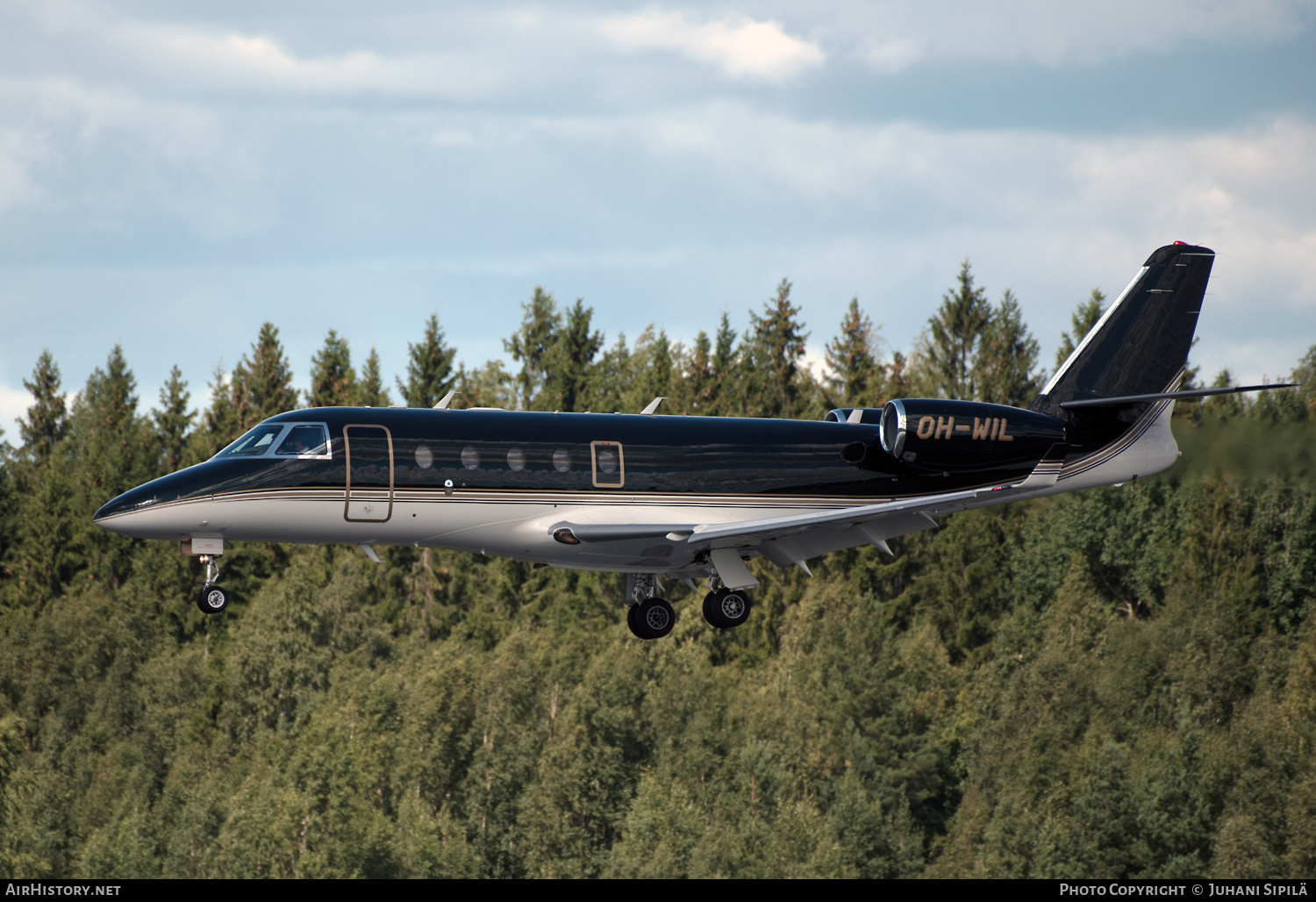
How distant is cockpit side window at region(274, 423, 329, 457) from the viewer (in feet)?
80.9

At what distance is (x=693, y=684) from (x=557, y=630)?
8.44 metres

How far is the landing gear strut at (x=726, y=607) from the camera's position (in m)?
27.1

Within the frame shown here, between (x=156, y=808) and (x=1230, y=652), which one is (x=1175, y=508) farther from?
(x=156, y=808)

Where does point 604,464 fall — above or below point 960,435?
below

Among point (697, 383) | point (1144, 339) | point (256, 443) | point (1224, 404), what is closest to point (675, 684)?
point (697, 383)

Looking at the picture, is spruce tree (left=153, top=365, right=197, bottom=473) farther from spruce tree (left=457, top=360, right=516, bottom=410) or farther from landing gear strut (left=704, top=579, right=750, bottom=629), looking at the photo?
landing gear strut (left=704, top=579, right=750, bottom=629)

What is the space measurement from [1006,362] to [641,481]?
58.1 m

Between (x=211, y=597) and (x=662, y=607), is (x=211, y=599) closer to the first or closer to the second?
(x=211, y=597)

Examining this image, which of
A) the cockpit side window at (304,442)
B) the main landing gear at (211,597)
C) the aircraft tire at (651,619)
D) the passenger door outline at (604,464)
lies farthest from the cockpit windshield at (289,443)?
the aircraft tire at (651,619)

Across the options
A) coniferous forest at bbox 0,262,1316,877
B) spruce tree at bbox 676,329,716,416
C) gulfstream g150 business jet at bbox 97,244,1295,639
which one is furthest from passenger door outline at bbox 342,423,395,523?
spruce tree at bbox 676,329,716,416

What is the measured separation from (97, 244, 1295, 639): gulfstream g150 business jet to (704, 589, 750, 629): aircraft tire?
4cm

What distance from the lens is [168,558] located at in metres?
84.9

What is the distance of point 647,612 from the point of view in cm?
2769


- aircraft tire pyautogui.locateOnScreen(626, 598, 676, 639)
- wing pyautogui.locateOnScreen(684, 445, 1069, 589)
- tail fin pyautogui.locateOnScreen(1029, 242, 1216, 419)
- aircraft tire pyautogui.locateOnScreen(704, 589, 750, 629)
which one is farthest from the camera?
tail fin pyautogui.locateOnScreen(1029, 242, 1216, 419)
